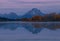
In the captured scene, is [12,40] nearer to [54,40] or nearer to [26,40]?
[26,40]

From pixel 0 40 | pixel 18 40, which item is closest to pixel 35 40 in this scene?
pixel 18 40

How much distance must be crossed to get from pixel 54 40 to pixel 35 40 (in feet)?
2.36

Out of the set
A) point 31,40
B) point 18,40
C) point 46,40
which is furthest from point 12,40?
point 46,40

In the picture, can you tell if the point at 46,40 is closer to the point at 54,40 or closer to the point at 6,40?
the point at 54,40

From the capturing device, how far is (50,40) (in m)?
8.10

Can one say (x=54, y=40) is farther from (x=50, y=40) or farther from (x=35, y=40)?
(x=35, y=40)

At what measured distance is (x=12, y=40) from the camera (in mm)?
8242

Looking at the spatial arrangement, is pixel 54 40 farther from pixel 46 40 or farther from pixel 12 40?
pixel 12 40

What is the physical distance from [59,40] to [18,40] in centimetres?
156

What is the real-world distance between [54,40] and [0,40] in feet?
6.76

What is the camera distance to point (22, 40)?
823cm

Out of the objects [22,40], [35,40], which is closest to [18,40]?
[22,40]

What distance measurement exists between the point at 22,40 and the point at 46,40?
92 centimetres

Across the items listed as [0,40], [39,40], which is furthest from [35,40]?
[0,40]
